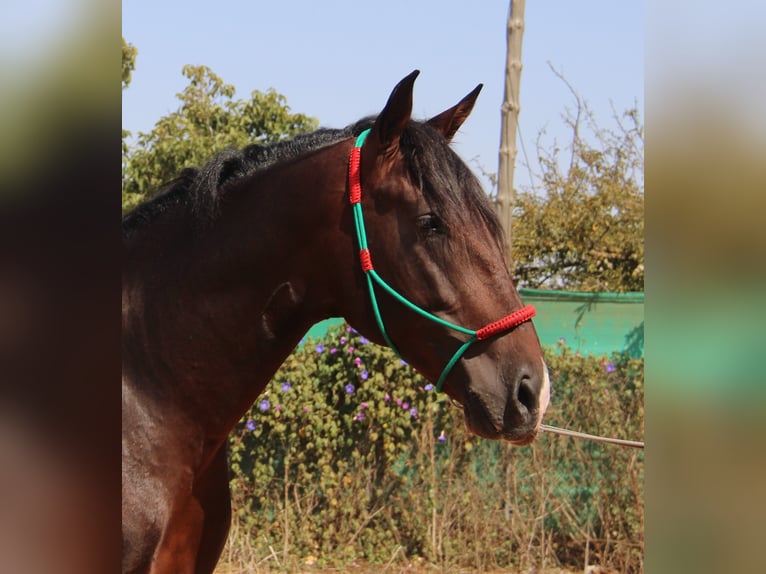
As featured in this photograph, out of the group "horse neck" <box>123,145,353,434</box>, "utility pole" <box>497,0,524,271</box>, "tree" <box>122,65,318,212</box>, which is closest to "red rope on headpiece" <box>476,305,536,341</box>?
"horse neck" <box>123,145,353,434</box>

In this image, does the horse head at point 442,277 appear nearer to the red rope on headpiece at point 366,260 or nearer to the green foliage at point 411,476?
the red rope on headpiece at point 366,260

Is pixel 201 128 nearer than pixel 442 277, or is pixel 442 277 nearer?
pixel 442 277

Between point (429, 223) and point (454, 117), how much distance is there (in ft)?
1.90

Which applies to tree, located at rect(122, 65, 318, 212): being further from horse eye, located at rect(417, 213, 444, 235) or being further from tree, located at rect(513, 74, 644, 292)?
horse eye, located at rect(417, 213, 444, 235)

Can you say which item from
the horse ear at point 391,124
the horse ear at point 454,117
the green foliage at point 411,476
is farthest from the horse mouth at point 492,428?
the green foliage at point 411,476

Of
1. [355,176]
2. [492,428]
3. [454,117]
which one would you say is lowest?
[492,428]

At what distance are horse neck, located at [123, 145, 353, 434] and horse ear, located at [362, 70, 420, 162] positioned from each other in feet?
0.41

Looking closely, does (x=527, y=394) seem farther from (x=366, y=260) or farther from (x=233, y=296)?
(x=233, y=296)

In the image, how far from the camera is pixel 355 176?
2.24m

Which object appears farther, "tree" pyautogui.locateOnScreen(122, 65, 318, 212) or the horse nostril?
"tree" pyautogui.locateOnScreen(122, 65, 318, 212)

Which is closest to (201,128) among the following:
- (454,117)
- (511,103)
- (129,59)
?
(129,59)

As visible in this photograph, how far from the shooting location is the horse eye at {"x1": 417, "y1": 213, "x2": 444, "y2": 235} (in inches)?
85.3
